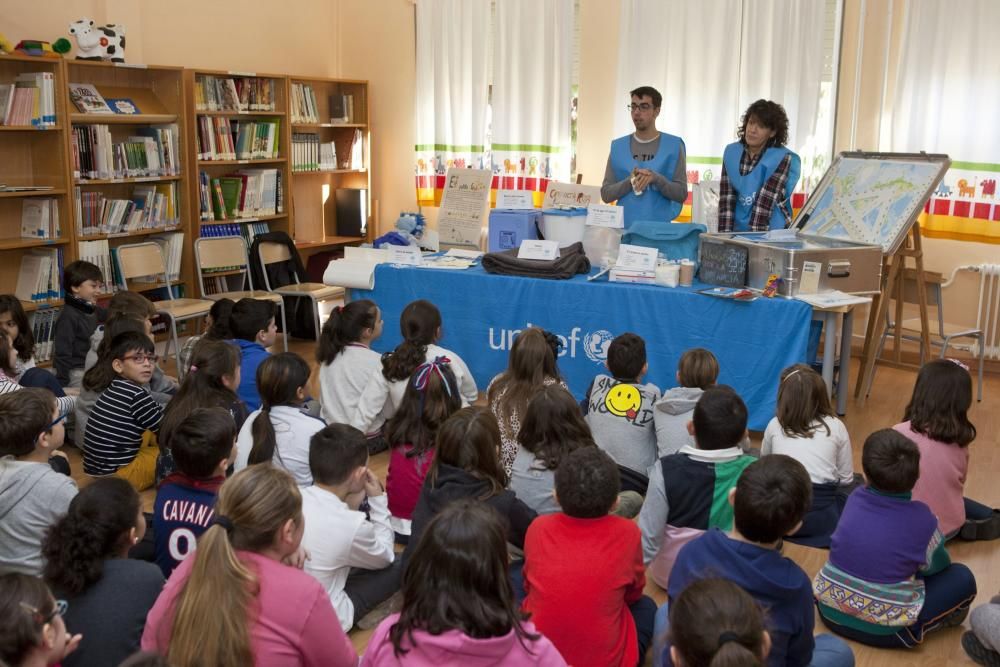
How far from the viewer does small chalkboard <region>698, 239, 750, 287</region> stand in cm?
432

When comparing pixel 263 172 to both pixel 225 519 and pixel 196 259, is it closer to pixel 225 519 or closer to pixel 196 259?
pixel 196 259

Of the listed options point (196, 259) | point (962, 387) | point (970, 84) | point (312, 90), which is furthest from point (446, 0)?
point (962, 387)

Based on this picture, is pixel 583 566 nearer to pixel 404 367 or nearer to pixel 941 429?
pixel 941 429

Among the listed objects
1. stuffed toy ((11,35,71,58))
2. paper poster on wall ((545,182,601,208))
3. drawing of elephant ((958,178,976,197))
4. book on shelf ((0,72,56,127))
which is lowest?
paper poster on wall ((545,182,601,208))

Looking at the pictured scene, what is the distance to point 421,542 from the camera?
1.62m

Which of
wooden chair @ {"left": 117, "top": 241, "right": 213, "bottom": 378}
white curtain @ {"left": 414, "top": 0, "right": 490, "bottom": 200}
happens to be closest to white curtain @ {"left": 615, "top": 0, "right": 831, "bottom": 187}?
white curtain @ {"left": 414, "top": 0, "right": 490, "bottom": 200}

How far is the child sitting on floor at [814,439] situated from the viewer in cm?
307

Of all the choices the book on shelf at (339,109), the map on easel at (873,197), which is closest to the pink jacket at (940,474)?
the map on easel at (873,197)

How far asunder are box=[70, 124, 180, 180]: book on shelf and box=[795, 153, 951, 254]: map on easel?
380cm

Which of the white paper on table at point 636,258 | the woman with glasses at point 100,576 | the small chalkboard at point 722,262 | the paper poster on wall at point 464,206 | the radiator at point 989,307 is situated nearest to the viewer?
the woman with glasses at point 100,576

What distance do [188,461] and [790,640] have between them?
1488 mm

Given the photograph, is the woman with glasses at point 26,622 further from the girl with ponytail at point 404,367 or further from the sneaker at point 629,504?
the girl with ponytail at point 404,367

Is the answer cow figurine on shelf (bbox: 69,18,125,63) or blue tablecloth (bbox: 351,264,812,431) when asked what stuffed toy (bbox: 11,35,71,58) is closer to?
cow figurine on shelf (bbox: 69,18,125,63)

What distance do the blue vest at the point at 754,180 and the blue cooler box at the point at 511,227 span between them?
1.05m
